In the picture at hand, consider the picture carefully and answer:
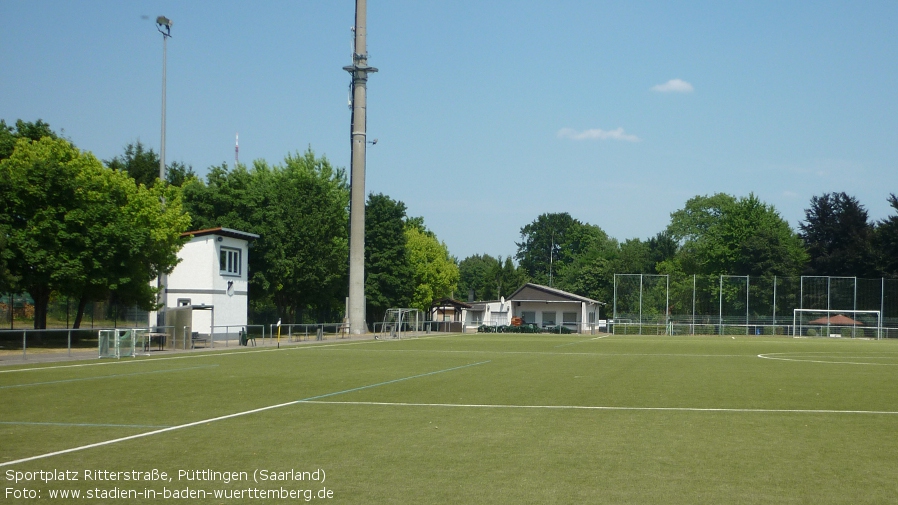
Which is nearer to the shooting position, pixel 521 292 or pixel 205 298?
pixel 205 298

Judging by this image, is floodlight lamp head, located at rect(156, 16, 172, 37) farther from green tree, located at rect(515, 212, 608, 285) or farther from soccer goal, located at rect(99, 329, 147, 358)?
green tree, located at rect(515, 212, 608, 285)

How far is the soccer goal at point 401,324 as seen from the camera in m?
52.6

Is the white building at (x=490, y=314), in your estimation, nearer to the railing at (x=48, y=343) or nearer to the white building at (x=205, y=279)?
the white building at (x=205, y=279)

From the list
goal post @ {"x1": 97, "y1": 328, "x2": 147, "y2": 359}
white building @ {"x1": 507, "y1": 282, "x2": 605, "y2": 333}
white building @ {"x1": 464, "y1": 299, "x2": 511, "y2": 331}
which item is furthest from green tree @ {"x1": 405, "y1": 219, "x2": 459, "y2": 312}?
goal post @ {"x1": 97, "y1": 328, "x2": 147, "y2": 359}

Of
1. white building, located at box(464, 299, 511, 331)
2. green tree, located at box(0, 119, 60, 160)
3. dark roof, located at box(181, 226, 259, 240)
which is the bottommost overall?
white building, located at box(464, 299, 511, 331)

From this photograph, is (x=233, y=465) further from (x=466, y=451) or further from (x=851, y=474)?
(x=851, y=474)

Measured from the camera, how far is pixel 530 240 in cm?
15288

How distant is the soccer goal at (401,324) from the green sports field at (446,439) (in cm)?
3199

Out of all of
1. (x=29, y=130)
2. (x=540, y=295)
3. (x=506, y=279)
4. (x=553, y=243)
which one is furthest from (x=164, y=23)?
(x=553, y=243)

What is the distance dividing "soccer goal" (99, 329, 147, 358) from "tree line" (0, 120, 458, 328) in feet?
21.0

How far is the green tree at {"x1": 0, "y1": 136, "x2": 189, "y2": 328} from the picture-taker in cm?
3306

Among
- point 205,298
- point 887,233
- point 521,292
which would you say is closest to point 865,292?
point 887,233

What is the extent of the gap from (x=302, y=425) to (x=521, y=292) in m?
79.1

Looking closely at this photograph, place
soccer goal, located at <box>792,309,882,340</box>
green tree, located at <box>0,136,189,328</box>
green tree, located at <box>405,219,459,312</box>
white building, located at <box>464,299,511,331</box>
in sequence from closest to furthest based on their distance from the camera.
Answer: green tree, located at <box>0,136,189,328</box> → soccer goal, located at <box>792,309,882,340</box> → green tree, located at <box>405,219,459,312</box> → white building, located at <box>464,299,511,331</box>
